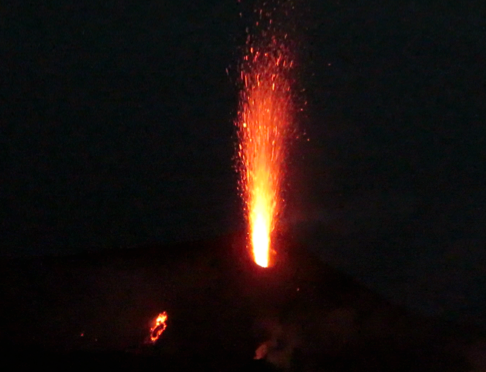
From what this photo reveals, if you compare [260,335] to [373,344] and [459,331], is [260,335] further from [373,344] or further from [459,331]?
[459,331]

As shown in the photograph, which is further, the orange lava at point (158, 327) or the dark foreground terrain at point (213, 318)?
the orange lava at point (158, 327)

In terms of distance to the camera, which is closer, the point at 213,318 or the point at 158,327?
the point at 158,327

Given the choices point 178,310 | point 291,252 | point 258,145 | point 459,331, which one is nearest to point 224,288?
point 178,310

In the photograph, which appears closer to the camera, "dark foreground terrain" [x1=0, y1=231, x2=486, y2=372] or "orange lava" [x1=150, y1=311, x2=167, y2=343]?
"dark foreground terrain" [x1=0, y1=231, x2=486, y2=372]
